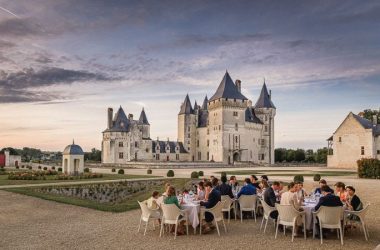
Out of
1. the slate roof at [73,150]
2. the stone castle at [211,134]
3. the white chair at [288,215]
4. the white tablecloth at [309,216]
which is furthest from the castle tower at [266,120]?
the white chair at [288,215]

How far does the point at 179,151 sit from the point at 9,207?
201 ft

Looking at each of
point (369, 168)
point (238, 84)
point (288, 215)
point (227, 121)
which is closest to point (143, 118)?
point (227, 121)

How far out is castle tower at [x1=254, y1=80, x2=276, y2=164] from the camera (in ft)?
250

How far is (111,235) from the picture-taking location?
33.2ft

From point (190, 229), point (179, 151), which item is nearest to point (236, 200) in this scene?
point (190, 229)

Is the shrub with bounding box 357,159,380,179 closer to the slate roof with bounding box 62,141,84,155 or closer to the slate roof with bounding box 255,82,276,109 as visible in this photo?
the slate roof with bounding box 62,141,84,155

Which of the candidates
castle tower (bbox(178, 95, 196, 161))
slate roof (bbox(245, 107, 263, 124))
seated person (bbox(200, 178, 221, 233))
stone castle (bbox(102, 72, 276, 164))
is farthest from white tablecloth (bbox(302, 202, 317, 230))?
castle tower (bbox(178, 95, 196, 161))

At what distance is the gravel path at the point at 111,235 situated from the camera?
8.99 metres

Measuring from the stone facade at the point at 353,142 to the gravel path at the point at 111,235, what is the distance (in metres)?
37.7

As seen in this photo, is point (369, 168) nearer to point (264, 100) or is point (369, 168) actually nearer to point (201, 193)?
point (201, 193)

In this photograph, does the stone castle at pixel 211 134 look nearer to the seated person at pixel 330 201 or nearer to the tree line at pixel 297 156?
the tree line at pixel 297 156

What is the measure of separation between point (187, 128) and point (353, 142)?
3518 centimetres

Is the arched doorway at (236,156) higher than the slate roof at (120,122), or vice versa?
the slate roof at (120,122)

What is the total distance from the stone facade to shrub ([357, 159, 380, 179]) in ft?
63.1
